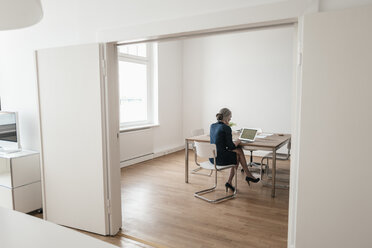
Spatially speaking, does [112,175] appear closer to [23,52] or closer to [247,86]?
[23,52]

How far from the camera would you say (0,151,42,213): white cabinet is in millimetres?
3332

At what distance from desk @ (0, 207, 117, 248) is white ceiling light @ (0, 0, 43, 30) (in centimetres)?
81

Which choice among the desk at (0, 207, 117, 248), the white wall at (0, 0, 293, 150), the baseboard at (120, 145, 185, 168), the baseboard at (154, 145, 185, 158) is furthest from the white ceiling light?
the baseboard at (154, 145, 185, 158)

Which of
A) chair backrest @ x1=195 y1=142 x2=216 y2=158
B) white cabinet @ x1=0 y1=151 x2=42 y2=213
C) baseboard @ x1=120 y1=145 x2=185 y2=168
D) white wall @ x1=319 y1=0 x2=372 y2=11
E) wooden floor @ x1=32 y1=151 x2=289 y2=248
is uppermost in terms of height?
white wall @ x1=319 y1=0 x2=372 y2=11

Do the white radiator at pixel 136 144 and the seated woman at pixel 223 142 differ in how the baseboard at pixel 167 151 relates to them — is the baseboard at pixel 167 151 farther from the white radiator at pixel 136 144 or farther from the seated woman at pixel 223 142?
the seated woman at pixel 223 142

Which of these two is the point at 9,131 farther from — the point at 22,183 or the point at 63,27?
the point at 63,27

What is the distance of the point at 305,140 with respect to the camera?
198cm

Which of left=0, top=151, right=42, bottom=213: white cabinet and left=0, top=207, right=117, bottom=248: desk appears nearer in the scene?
left=0, top=207, right=117, bottom=248: desk

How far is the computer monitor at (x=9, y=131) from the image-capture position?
11.6 feet

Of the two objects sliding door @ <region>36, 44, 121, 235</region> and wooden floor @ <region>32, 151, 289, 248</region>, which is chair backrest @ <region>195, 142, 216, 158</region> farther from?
sliding door @ <region>36, 44, 121, 235</region>

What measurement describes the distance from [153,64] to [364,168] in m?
5.72

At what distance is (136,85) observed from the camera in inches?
260

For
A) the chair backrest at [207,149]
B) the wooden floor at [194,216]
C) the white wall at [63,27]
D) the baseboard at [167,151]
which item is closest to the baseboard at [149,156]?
the baseboard at [167,151]

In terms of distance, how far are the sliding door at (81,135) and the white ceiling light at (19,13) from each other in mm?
1908
